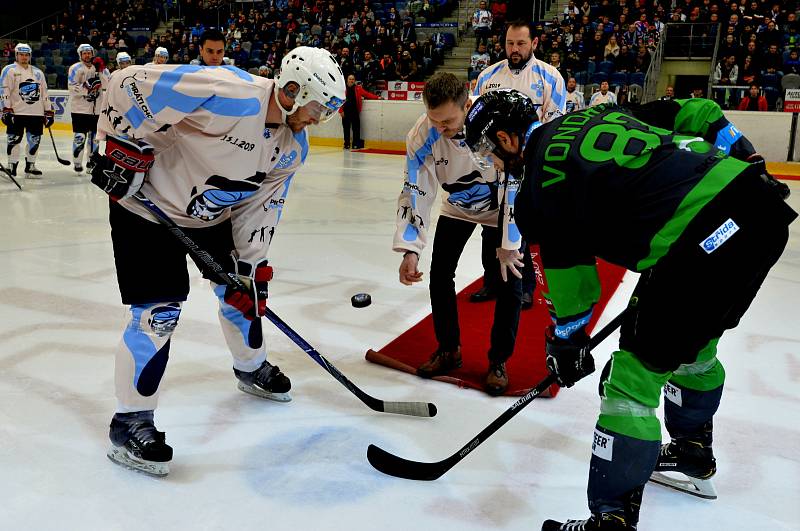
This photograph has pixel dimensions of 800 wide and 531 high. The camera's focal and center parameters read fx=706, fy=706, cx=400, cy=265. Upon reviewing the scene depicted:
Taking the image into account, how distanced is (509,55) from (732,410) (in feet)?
7.36

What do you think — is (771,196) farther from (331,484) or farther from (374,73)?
(374,73)

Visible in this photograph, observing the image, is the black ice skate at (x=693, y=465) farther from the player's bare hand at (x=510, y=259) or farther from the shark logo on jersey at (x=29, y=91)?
the shark logo on jersey at (x=29, y=91)

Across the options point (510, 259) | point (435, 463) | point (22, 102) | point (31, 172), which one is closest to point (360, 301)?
point (510, 259)

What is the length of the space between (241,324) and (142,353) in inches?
19.2

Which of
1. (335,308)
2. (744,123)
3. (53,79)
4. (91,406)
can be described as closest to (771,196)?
(91,406)

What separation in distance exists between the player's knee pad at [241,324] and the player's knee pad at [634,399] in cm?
135

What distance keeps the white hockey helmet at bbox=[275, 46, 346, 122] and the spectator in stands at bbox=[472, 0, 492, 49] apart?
12615 mm

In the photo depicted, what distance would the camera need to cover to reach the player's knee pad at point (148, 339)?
205 cm

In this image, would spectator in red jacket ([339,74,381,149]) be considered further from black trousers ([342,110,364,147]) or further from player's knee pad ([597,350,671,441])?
player's knee pad ([597,350,671,441])

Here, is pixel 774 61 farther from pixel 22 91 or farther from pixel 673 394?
pixel 673 394

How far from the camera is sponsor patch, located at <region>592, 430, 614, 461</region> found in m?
1.61

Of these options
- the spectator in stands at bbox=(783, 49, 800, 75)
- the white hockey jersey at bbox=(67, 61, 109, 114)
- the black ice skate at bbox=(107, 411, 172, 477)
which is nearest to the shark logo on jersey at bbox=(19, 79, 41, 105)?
the white hockey jersey at bbox=(67, 61, 109, 114)

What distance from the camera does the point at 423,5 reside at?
51.4 ft

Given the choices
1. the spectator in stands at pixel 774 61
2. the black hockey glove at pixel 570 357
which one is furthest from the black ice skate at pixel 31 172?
the spectator in stands at pixel 774 61
